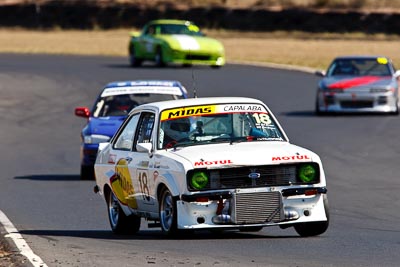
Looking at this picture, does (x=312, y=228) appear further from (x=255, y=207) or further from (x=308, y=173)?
(x=255, y=207)

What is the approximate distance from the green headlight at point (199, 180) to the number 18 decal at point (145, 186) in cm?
79

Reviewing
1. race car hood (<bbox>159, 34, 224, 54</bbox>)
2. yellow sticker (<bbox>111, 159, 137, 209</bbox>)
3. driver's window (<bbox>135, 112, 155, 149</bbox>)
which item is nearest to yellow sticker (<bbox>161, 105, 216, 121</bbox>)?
driver's window (<bbox>135, 112, 155, 149</bbox>)

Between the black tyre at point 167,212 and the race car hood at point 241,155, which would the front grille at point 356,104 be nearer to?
the race car hood at point 241,155

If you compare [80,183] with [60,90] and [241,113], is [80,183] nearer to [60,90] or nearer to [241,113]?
[241,113]

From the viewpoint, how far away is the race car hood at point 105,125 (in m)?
19.1

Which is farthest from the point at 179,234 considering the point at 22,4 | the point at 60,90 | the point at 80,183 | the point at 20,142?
the point at 22,4

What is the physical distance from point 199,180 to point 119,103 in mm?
8664

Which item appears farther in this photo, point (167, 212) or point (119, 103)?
point (119, 103)

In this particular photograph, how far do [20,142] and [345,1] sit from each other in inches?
2080

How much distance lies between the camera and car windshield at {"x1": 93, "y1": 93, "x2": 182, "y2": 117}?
1959cm

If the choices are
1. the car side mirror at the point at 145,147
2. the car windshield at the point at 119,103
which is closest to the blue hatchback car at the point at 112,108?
the car windshield at the point at 119,103

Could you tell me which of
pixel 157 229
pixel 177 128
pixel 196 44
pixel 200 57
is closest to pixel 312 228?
pixel 177 128

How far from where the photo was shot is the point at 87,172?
19.5m

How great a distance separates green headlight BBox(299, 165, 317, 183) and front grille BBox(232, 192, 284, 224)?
0.29 m
